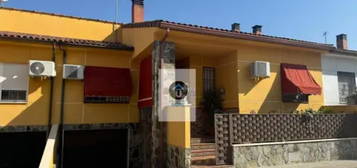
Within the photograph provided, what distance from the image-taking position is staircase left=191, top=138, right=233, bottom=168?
1190 cm

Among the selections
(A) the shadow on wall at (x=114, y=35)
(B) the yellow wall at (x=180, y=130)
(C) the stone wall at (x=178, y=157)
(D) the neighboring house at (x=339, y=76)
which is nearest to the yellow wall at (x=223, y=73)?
(B) the yellow wall at (x=180, y=130)

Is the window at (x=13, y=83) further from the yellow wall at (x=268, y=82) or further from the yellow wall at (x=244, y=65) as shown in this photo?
the yellow wall at (x=268, y=82)

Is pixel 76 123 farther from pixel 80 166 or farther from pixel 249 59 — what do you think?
pixel 249 59

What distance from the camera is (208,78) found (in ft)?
56.3

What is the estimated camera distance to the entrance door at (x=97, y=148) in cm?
1614

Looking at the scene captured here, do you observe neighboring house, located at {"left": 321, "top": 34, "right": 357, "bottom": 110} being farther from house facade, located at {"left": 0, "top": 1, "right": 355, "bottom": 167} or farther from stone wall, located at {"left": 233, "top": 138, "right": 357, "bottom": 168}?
stone wall, located at {"left": 233, "top": 138, "right": 357, "bottom": 168}

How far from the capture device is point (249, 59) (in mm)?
15750

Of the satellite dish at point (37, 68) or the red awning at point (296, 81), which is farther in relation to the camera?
the red awning at point (296, 81)

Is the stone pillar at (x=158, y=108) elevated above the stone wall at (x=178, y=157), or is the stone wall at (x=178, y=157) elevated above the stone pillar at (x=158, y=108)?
the stone pillar at (x=158, y=108)

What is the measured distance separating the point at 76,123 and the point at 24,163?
3.41m

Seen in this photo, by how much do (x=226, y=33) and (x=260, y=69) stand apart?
303 cm

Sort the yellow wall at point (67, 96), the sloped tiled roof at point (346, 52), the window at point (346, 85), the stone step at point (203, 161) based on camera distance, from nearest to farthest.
Result: the stone step at point (203, 161)
the yellow wall at point (67, 96)
the sloped tiled roof at point (346, 52)
the window at point (346, 85)

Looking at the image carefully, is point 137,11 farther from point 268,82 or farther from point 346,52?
point 346,52

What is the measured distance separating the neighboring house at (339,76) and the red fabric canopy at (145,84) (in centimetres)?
1107
